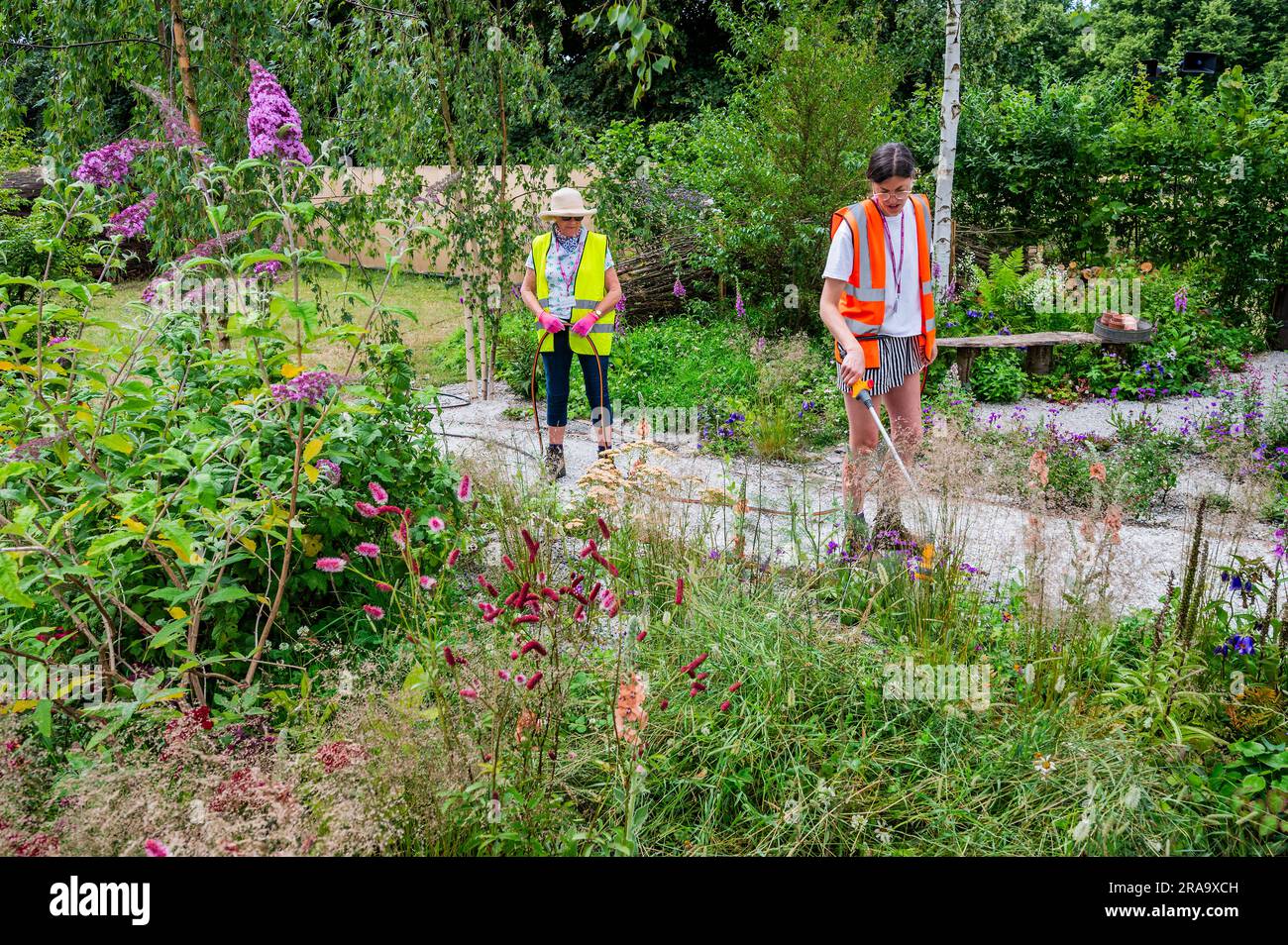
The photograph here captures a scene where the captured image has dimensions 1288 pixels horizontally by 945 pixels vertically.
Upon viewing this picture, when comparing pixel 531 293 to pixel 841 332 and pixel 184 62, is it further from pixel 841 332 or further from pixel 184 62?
pixel 184 62

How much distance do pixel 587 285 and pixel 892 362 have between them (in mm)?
2163

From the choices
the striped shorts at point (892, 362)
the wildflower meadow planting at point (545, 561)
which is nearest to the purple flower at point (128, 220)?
the wildflower meadow planting at point (545, 561)

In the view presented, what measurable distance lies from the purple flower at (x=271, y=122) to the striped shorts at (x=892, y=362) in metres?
2.28

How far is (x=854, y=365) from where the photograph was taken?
385cm

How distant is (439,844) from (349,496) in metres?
1.46

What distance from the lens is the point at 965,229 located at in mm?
10625

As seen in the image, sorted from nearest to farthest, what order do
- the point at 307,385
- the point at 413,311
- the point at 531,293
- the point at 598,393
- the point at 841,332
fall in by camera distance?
the point at 307,385 → the point at 841,332 → the point at 531,293 → the point at 598,393 → the point at 413,311

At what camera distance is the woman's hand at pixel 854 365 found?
3.85 m

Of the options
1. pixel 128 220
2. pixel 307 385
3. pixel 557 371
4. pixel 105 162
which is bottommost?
pixel 557 371

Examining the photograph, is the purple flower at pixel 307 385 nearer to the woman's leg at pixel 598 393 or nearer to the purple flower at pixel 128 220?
the purple flower at pixel 128 220

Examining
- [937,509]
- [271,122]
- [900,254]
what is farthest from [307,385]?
[937,509]

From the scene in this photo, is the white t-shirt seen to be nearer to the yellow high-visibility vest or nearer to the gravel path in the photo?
the gravel path

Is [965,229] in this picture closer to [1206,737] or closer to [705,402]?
[705,402]

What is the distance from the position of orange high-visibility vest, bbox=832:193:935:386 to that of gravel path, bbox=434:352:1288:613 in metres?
0.65
